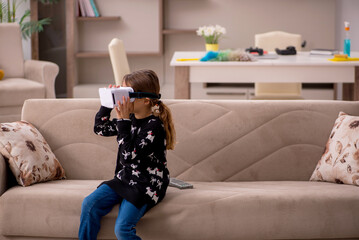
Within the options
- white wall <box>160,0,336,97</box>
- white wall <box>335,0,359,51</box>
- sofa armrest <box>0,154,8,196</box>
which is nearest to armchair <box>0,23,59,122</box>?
white wall <box>160,0,336,97</box>

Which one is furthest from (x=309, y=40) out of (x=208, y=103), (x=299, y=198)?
(x=299, y=198)

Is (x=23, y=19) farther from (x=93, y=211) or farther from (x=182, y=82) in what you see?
(x=93, y=211)

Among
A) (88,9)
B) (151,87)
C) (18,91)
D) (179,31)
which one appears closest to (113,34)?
(88,9)

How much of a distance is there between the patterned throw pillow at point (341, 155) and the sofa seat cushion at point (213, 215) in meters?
0.13

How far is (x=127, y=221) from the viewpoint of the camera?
208cm

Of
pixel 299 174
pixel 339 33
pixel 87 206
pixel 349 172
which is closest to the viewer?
pixel 87 206

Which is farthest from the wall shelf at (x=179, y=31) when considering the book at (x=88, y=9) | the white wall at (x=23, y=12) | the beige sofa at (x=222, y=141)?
the beige sofa at (x=222, y=141)

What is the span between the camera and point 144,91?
224 cm

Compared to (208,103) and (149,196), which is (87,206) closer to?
(149,196)

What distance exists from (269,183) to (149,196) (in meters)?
0.64

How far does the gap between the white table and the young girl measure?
1731 mm

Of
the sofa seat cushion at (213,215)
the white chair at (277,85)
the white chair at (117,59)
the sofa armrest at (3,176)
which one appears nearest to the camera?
the sofa seat cushion at (213,215)

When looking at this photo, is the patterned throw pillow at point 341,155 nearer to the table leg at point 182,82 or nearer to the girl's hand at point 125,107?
the girl's hand at point 125,107

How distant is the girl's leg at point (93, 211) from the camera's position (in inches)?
83.2
